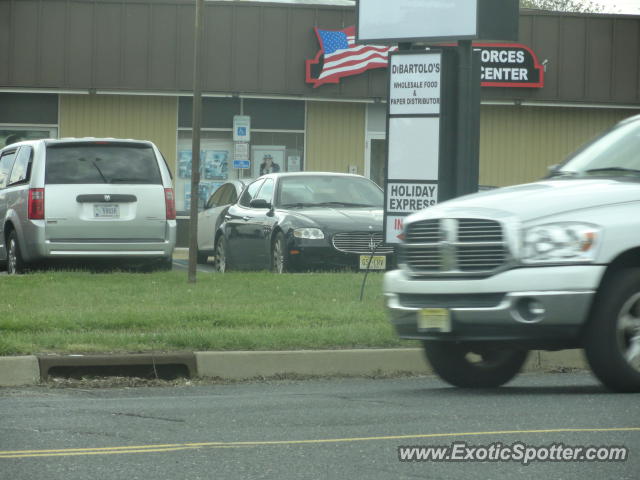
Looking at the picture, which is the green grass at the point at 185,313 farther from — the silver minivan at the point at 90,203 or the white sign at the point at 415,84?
the white sign at the point at 415,84

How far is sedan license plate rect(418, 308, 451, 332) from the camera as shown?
775 centimetres

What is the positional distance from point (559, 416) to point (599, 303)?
2.64ft

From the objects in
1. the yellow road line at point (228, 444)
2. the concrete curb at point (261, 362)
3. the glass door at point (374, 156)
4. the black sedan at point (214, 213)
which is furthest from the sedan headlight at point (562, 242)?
the glass door at point (374, 156)

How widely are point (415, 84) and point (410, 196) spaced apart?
116 centimetres

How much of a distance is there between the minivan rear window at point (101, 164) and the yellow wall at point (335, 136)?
47.4 feet

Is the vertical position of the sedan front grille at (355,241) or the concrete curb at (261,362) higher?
the sedan front grille at (355,241)

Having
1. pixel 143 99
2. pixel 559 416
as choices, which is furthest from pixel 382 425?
pixel 143 99

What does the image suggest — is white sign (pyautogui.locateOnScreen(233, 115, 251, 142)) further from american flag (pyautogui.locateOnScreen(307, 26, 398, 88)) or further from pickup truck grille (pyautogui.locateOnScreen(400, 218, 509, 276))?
pickup truck grille (pyautogui.locateOnScreen(400, 218, 509, 276))

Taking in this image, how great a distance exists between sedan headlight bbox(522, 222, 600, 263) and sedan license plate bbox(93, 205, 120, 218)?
9296mm

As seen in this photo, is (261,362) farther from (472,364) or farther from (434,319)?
(434,319)

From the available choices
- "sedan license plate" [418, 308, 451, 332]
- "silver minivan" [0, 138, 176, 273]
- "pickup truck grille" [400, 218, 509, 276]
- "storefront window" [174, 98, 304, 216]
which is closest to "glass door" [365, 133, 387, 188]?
"storefront window" [174, 98, 304, 216]

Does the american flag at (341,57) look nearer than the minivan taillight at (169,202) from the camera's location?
No

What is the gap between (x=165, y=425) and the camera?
697 centimetres

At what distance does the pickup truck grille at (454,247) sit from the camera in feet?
24.9
